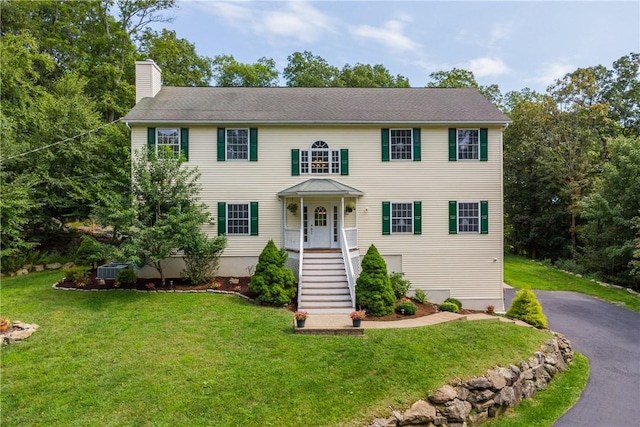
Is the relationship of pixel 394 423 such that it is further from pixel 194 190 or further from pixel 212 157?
pixel 212 157

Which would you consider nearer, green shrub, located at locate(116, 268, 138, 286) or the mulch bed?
the mulch bed

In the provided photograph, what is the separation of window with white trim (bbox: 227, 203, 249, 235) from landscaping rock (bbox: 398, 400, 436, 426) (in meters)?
9.06

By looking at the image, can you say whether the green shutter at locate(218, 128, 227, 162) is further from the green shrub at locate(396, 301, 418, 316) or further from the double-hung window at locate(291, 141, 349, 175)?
the green shrub at locate(396, 301, 418, 316)

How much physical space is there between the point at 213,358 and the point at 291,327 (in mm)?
2167

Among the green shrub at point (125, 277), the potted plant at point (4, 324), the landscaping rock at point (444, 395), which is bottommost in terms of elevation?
the landscaping rock at point (444, 395)

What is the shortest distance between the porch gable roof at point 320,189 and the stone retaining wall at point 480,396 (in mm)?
7314

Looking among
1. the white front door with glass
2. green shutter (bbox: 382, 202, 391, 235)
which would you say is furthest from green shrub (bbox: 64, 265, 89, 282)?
green shutter (bbox: 382, 202, 391, 235)

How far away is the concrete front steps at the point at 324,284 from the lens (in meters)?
10.7

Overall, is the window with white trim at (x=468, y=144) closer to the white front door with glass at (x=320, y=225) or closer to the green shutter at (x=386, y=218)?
the green shutter at (x=386, y=218)

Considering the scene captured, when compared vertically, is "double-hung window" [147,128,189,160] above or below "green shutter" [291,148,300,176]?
above

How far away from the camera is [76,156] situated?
16891 millimetres

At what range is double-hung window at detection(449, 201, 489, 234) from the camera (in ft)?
44.6

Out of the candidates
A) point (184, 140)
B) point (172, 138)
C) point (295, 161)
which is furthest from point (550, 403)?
point (172, 138)

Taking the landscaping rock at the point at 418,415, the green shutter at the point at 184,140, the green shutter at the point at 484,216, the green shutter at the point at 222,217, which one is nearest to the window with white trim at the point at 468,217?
the green shutter at the point at 484,216
